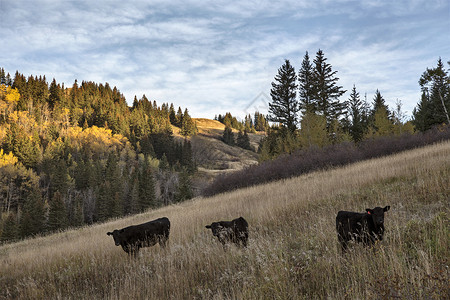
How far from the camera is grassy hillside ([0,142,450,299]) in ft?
10.7

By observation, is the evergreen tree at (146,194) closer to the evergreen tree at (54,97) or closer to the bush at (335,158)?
the bush at (335,158)

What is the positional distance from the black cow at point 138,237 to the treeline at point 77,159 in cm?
4066

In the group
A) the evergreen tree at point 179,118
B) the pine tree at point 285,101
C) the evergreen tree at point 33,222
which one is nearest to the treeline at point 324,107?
the pine tree at point 285,101

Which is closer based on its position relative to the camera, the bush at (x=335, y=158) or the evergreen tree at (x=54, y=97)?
the bush at (x=335, y=158)

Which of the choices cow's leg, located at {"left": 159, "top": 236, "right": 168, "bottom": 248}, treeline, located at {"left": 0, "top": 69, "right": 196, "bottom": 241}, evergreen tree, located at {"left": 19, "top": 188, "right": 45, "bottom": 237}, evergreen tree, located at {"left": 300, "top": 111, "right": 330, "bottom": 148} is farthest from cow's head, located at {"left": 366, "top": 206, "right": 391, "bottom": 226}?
evergreen tree, located at {"left": 19, "top": 188, "right": 45, "bottom": 237}

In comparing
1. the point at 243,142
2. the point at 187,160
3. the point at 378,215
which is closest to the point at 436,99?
the point at 378,215

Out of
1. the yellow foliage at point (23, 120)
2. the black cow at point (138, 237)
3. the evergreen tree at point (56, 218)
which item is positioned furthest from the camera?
the yellow foliage at point (23, 120)

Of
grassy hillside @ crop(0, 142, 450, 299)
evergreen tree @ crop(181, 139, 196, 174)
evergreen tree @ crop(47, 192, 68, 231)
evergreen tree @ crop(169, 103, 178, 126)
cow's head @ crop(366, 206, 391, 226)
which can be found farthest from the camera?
evergreen tree @ crop(169, 103, 178, 126)

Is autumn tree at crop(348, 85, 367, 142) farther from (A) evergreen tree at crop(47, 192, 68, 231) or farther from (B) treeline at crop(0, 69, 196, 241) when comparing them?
(A) evergreen tree at crop(47, 192, 68, 231)

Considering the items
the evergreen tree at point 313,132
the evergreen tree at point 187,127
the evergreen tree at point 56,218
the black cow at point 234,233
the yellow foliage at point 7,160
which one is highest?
the evergreen tree at point 187,127

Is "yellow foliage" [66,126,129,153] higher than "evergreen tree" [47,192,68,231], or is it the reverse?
"yellow foliage" [66,126,129,153]

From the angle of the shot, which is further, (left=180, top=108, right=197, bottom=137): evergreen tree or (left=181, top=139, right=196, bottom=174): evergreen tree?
(left=180, top=108, right=197, bottom=137): evergreen tree

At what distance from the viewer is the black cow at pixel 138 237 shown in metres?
6.74

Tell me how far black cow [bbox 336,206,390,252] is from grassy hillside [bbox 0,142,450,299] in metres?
0.19
